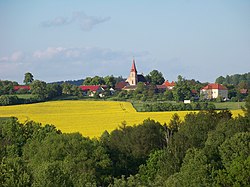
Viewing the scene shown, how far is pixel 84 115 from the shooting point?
69250 mm

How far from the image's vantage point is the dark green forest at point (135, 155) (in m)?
31.7

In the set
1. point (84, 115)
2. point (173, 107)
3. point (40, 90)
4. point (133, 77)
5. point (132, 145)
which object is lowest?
point (132, 145)

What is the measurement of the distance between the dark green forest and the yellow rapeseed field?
7914 mm

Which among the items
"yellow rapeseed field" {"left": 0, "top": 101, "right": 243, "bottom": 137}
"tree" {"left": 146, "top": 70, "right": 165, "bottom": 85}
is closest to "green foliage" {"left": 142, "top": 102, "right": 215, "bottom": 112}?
"yellow rapeseed field" {"left": 0, "top": 101, "right": 243, "bottom": 137}

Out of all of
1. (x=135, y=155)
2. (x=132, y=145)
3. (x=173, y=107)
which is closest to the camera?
(x=135, y=155)

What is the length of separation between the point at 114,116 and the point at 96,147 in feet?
82.0

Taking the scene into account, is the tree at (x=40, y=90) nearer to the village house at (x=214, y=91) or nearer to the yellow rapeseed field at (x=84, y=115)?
the yellow rapeseed field at (x=84, y=115)

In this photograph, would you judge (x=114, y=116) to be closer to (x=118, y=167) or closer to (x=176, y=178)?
(x=118, y=167)

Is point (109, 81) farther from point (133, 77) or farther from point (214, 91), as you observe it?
point (214, 91)

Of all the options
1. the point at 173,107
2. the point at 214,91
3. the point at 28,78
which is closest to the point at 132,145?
the point at 173,107

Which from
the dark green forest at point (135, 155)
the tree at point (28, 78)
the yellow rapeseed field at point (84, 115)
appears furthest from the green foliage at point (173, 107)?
the tree at point (28, 78)

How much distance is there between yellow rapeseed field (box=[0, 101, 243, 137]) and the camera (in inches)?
2365

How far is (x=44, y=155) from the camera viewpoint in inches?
1597

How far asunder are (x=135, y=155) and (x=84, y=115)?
78.1 ft
